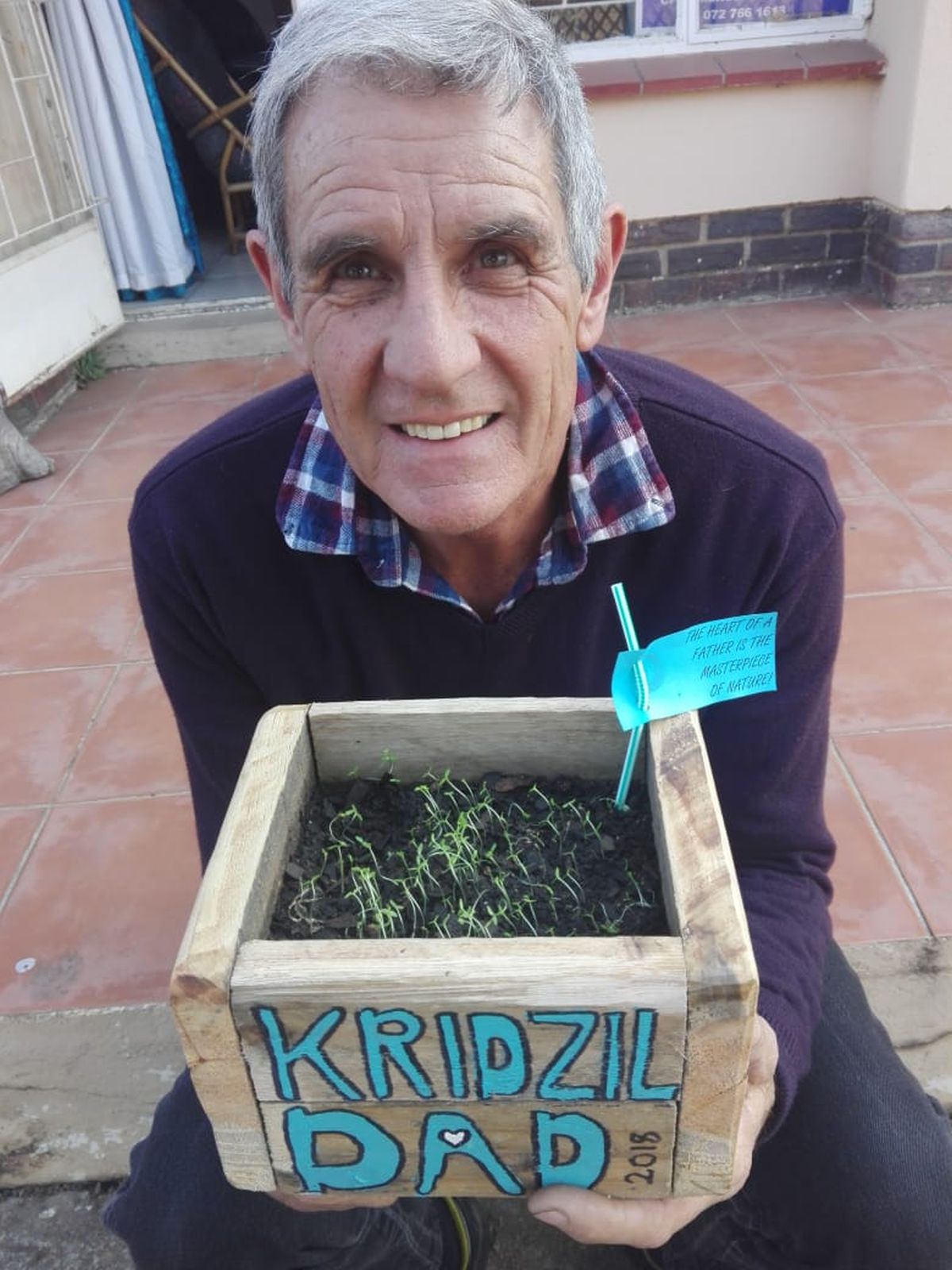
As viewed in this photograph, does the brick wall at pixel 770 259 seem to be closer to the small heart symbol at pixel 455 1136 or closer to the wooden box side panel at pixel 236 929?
the wooden box side panel at pixel 236 929

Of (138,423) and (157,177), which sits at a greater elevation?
(157,177)

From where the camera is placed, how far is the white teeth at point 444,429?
1.06m

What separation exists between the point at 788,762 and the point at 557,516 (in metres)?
0.41

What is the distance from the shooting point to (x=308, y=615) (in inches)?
51.3

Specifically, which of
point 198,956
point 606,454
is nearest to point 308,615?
point 606,454

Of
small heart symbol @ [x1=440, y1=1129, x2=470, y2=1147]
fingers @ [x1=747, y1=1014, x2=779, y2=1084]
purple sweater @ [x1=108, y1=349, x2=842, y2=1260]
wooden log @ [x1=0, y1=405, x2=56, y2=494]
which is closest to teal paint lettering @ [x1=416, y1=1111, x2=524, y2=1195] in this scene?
small heart symbol @ [x1=440, y1=1129, x2=470, y2=1147]

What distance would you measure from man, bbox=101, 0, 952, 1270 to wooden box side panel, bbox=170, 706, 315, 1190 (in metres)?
0.20

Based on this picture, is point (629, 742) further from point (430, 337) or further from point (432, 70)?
point (432, 70)

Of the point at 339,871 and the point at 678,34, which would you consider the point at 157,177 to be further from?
the point at 339,871

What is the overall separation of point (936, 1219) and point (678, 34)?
15.8ft

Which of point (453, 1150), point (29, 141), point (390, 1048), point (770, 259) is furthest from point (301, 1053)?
point (770, 259)

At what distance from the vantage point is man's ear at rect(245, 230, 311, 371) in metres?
1.13

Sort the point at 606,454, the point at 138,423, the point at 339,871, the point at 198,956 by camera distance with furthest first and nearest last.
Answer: the point at 138,423
the point at 606,454
the point at 339,871
the point at 198,956

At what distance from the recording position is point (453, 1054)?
2.58 ft
